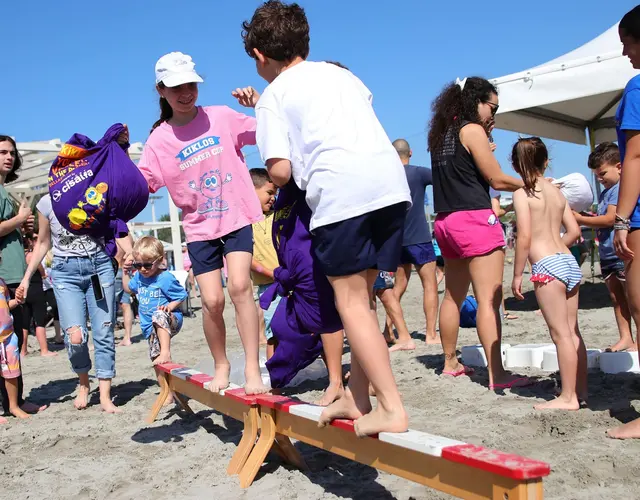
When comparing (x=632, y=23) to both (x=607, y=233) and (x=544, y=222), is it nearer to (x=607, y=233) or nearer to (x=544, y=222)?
(x=544, y=222)

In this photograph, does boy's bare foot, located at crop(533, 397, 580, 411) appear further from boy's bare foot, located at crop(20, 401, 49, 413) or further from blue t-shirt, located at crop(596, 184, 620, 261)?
boy's bare foot, located at crop(20, 401, 49, 413)

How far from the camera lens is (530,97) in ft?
27.1

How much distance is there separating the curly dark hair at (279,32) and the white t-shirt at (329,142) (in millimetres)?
104

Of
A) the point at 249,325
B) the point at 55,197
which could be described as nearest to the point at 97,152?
the point at 55,197

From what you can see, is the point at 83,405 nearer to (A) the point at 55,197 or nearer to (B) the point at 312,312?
(A) the point at 55,197

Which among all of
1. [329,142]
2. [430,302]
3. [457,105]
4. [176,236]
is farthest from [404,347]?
[176,236]

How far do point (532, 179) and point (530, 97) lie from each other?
449 cm

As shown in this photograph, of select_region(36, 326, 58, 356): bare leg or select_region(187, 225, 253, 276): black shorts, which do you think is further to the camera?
select_region(36, 326, 58, 356): bare leg

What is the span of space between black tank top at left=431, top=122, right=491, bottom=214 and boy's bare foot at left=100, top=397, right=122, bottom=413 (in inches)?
114

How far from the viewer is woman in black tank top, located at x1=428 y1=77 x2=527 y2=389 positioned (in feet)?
14.9

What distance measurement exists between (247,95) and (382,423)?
6.86 ft

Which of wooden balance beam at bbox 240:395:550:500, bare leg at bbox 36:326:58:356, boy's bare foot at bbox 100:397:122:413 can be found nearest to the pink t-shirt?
wooden balance beam at bbox 240:395:550:500

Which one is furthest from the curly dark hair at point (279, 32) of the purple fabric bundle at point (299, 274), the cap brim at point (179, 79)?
the cap brim at point (179, 79)

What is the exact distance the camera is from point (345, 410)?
291cm
